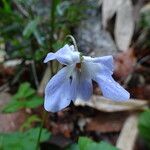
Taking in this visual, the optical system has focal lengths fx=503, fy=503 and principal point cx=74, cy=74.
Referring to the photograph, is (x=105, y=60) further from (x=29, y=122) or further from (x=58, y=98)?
(x=29, y=122)

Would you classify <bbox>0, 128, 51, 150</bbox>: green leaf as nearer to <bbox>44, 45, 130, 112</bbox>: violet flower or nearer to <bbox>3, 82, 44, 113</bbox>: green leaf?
<bbox>3, 82, 44, 113</bbox>: green leaf

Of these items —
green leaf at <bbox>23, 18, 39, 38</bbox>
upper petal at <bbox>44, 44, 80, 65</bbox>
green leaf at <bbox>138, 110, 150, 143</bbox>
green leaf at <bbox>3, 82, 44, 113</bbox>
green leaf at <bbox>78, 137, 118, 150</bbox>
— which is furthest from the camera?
green leaf at <bbox>23, 18, 39, 38</bbox>

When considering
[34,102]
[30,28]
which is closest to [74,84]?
[34,102]

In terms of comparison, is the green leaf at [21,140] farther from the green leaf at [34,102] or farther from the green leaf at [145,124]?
the green leaf at [145,124]

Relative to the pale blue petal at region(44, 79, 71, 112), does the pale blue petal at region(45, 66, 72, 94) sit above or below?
above

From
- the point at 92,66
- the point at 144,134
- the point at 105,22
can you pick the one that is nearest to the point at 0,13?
the point at 105,22

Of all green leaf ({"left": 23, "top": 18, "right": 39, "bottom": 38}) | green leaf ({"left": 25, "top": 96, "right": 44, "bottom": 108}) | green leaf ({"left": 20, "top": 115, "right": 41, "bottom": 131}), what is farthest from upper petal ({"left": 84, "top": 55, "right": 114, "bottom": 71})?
green leaf ({"left": 23, "top": 18, "right": 39, "bottom": 38})

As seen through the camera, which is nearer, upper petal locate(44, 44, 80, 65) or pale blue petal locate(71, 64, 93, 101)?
upper petal locate(44, 44, 80, 65)

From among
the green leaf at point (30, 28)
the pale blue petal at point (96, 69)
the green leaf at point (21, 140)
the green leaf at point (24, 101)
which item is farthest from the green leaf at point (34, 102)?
the pale blue petal at point (96, 69)
